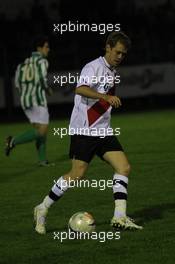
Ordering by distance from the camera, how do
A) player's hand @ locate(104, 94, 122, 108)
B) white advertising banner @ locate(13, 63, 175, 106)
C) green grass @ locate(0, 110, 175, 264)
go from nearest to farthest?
green grass @ locate(0, 110, 175, 264) → player's hand @ locate(104, 94, 122, 108) → white advertising banner @ locate(13, 63, 175, 106)

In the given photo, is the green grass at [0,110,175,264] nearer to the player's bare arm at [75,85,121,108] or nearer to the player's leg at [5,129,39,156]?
the player's leg at [5,129,39,156]

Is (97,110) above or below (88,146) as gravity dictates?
above

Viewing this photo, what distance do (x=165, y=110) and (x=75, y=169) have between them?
67.6 ft

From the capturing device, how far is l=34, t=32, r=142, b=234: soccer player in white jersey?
779 centimetres

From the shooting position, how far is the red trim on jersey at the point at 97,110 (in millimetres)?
7906

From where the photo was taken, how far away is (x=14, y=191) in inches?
436

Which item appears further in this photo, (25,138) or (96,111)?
(25,138)

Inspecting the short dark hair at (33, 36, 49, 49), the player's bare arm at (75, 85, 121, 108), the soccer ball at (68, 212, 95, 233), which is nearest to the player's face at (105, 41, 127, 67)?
the player's bare arm at (75, 85, 121, 108)

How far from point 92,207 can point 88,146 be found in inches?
67.3

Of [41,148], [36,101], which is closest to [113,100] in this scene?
[41,148]

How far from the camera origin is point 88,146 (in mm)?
7906


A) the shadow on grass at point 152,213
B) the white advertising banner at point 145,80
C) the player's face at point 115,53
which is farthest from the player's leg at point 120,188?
the white advertising banner at point 145,80

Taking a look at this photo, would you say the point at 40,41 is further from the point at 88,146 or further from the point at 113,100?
the point at 113,100

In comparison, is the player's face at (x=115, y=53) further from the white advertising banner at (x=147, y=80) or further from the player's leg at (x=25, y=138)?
the white advertising banner at (x=147, y=80)
